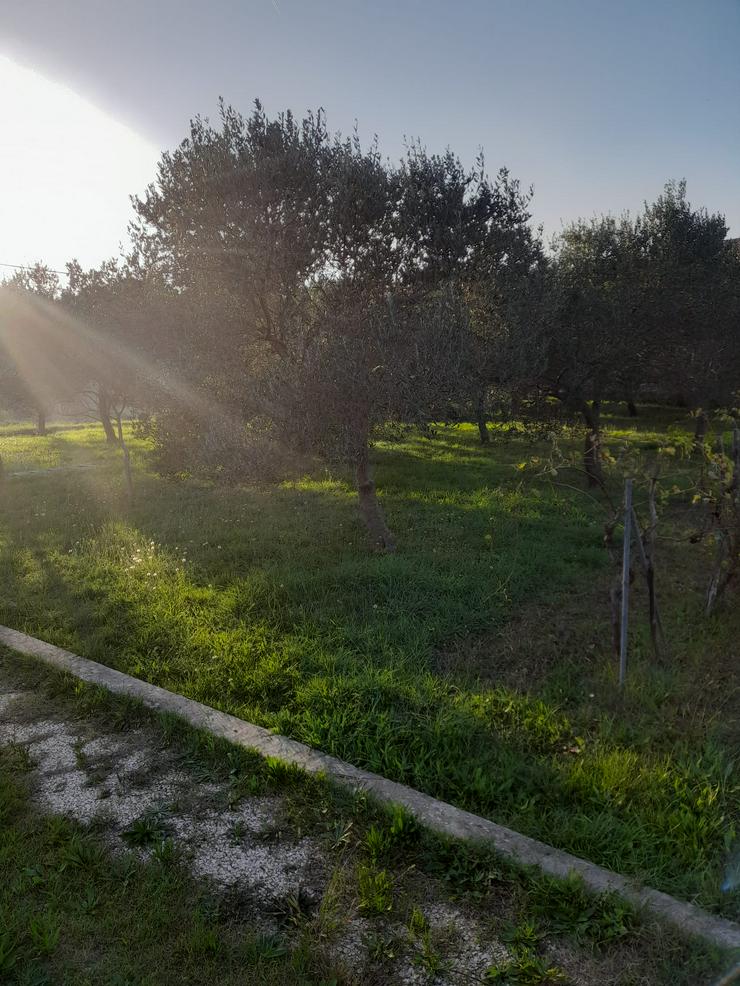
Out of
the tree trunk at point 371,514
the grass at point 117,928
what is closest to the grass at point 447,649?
the tree trunk at point 371,514

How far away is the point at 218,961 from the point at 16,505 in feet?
41.1

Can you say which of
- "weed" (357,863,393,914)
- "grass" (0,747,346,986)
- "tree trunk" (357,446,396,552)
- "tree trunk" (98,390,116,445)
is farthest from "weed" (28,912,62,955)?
"tree trunk" (98,390,116,445)

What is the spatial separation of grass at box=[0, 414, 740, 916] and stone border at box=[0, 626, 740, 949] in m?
0.15

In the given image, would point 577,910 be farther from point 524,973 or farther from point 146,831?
point 146,831

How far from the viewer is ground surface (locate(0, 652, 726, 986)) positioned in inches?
104

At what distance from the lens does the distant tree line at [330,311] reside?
8.02m

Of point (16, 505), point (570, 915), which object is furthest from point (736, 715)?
point (16, 505)

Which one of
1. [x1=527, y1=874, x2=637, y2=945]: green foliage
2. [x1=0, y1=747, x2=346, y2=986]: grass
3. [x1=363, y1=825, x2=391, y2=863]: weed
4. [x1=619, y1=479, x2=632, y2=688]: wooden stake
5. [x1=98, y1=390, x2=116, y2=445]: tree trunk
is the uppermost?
[x1=98, y1=390, x2=116, y2=445]: tree trunk

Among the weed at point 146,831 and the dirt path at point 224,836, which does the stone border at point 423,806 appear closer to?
the dirt path at point 224,836

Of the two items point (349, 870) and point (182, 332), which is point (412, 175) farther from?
point (349, 870)

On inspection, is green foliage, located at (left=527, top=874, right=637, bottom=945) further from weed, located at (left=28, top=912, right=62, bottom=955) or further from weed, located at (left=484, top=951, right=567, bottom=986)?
weed, located at (left=28, top=912, right=62, bottom=955)

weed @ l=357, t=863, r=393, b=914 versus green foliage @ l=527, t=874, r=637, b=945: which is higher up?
weed @ l=357, t=863, r=393, b=914

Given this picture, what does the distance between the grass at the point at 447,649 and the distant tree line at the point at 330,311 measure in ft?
4.66

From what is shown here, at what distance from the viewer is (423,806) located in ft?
11.8
